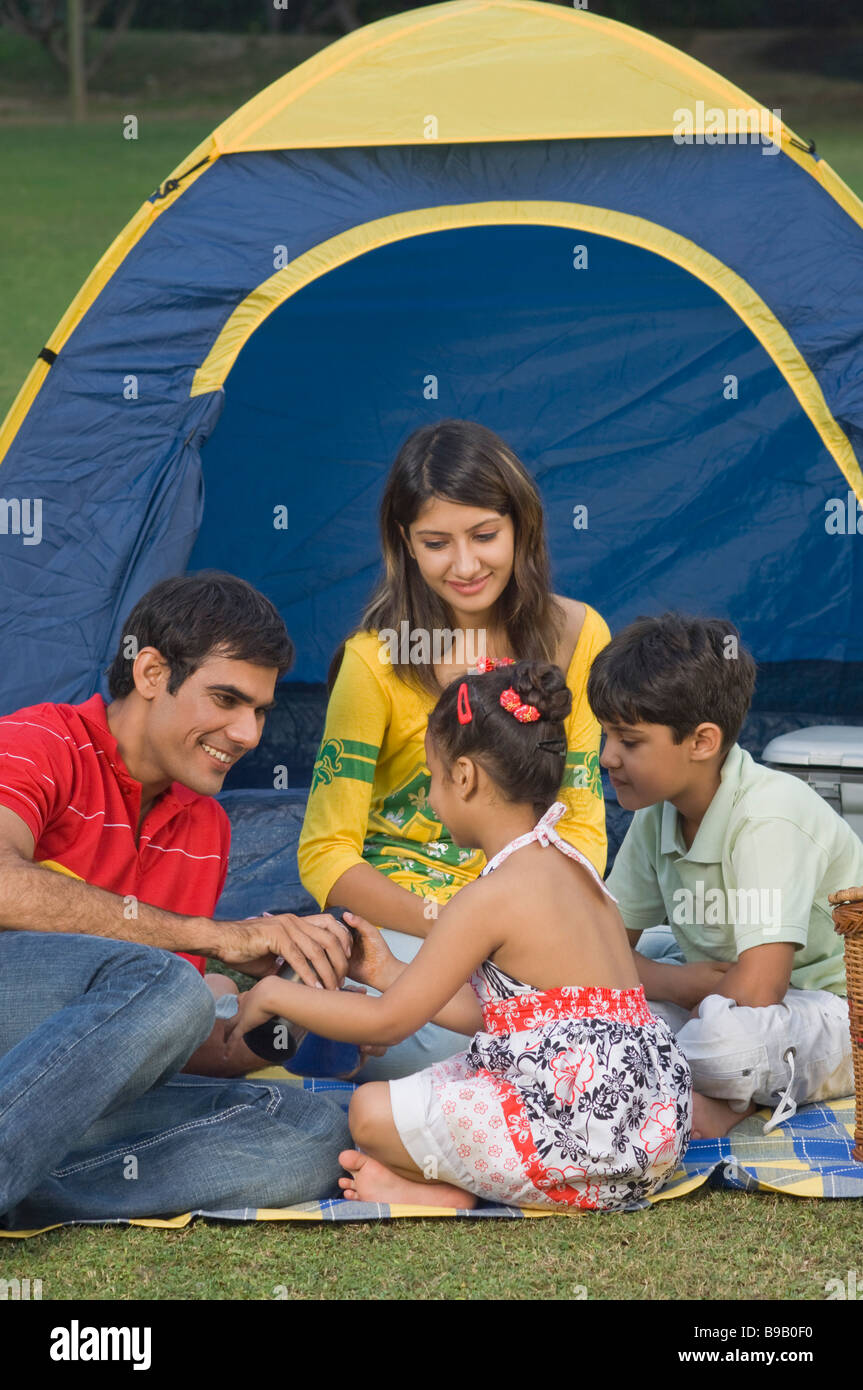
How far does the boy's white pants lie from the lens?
214 centimetres

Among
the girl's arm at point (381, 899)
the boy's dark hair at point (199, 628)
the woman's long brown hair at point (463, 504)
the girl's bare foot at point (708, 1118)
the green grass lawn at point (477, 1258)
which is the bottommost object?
the green grass lawn at point (477, 1258)

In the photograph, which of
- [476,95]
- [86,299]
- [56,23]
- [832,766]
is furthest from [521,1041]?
[56,23]

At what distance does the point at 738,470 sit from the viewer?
357cm

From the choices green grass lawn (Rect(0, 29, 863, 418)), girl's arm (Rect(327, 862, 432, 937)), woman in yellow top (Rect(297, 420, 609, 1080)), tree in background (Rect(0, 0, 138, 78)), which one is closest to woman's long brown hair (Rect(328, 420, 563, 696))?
woman in yellow top (Rect(297, 420, 609, 1080))

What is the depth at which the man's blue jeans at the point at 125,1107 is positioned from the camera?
167cm

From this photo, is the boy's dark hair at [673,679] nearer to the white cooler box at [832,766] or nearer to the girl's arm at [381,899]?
the girl's arm at [381,899]

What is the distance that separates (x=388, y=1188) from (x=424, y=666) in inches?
31.6

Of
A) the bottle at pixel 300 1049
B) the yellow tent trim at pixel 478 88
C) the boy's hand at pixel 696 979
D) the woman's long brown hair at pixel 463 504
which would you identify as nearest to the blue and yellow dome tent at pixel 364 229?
the yellow tent trim at pixel 478 88

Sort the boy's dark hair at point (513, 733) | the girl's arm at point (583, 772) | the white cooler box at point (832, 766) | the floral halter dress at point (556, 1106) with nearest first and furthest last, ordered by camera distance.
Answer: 1. the floral halter dress at point (556, 1106)
2. the boy's dark hair at point (513, 733)
3. the girl's arm at point (583, 772)
4. the white cooler box at point (832, 766)

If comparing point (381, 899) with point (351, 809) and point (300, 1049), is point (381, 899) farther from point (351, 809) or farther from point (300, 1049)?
point (300, 1049)

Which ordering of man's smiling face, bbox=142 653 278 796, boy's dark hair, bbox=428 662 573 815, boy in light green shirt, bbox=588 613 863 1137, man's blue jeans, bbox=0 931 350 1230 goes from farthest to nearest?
boy in light green shirt, bbox=588 613 863 1137 < man's smiling face, bbox=142 653 278 796 < boy's dark hair, bbox=428 662 573 815 < man's blue jeans, bbox=0 931 350 1230

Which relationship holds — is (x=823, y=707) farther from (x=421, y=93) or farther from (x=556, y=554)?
(x=421, y=93)

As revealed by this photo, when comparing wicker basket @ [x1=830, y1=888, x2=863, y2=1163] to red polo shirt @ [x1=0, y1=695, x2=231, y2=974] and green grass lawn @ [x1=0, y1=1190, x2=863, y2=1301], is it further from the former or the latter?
red polo shirt @ [x1=0, y1=695, x2=231, y2=974]

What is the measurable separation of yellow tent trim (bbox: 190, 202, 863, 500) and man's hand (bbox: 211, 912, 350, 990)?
116cm
